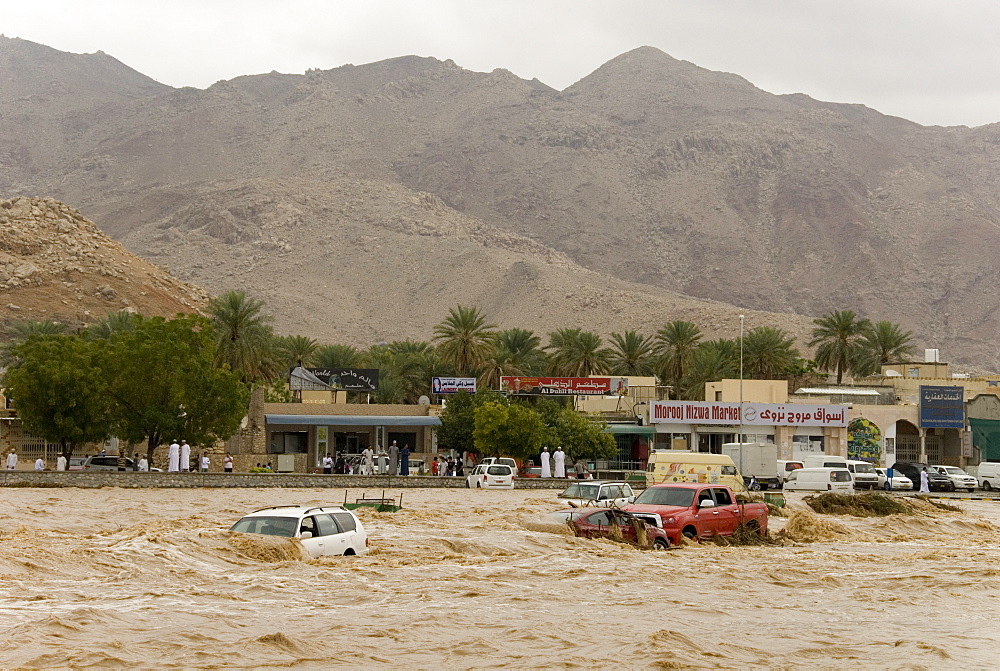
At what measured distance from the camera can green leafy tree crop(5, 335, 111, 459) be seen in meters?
46.9

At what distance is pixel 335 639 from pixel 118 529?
14200 millimetres

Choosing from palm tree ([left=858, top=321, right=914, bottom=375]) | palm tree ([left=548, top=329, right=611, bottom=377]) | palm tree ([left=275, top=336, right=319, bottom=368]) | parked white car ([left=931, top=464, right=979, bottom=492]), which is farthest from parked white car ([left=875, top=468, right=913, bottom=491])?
palm tree ([left=275, top=336, right=319, bottom=368])

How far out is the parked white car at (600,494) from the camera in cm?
3219

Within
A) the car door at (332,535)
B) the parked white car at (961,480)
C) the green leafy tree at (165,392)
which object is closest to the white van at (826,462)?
the parked white car at (961,480)

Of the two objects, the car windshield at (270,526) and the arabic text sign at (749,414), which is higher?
the arabic text sign at (749,414)

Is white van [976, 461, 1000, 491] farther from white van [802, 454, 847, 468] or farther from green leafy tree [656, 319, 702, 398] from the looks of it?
green leafy tree [656, 319, 702, 398]

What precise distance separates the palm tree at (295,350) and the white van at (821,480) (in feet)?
133

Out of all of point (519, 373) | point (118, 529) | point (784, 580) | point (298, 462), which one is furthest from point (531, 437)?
point (784, 580)

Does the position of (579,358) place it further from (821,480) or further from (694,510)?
(694,510)

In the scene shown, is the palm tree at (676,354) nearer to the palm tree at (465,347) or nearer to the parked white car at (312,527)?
the palm tree at (465,347)

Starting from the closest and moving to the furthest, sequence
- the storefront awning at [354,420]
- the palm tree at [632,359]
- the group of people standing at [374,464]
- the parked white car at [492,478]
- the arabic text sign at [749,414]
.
A: the parked white car at [492,478] → the group of people standing at [374,464] → the arabic text sign at [749,414] → the storefront awning at [354,420] → the palm tree at [632,359]

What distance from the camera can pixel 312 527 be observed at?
20594mm

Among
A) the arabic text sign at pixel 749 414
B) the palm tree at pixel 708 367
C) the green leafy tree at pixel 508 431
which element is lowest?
the green leafy tree at pixel 508 431

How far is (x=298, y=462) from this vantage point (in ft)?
195
